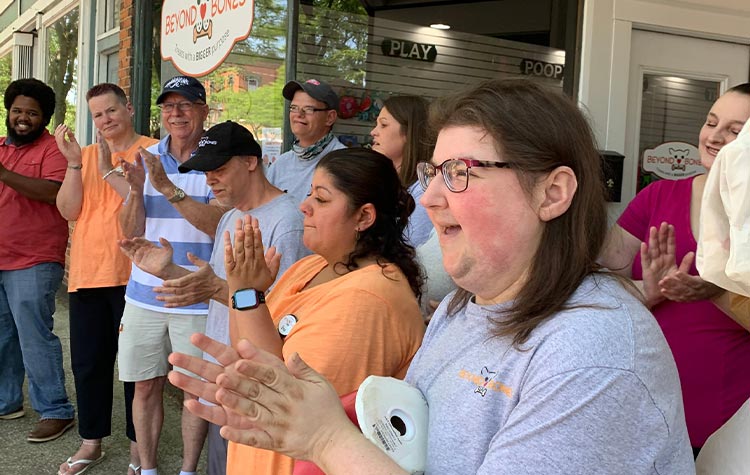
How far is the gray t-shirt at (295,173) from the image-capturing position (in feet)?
12.7

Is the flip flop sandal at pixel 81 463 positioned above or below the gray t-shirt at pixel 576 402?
below

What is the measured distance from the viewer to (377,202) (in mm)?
2273

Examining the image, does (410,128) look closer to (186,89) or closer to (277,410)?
(186,89)

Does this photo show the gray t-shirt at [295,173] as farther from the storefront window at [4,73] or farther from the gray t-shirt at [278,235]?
the storefront window at [4,73]

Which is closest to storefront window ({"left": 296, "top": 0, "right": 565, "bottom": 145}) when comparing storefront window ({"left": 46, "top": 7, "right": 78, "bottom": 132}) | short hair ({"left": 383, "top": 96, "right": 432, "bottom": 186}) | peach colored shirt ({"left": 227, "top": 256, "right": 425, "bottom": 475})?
short hair ({"left": 383, "top": 96, "right": 432, "bottom": 186})

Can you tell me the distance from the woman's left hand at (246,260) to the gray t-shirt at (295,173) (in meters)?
1.68

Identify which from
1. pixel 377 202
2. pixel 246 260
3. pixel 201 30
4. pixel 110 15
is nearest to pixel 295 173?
pixel 377 202

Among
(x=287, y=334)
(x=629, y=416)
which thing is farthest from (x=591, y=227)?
(x=287, y=334)

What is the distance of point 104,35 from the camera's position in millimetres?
7707

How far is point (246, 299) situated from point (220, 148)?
116 cm

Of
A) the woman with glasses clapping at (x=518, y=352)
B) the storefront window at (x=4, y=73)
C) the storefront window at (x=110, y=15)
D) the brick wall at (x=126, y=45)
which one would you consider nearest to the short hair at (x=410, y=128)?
the woman with glasses clapping at (x=518, y=352)

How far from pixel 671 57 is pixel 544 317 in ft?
12.4

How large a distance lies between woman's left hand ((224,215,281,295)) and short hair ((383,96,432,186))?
52.8 inches

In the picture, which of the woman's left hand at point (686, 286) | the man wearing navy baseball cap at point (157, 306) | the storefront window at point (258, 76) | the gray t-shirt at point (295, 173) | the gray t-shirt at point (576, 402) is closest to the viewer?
the gray t-shirt at point (576, 402)
